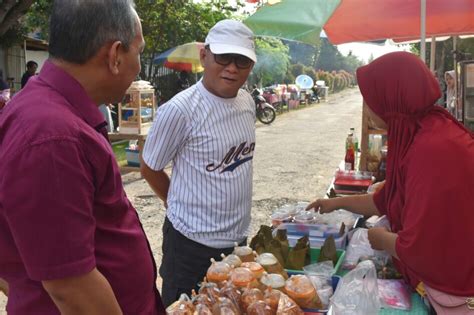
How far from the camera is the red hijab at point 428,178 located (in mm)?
1604

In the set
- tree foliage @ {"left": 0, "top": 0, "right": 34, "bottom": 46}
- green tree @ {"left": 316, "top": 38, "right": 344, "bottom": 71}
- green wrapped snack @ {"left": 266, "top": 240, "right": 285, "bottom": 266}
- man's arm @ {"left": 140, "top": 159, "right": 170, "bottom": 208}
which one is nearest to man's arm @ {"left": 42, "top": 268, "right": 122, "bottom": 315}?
green wrapped snack @ {"left": 266, "top": 240, "right": 285, "bottom": 266}

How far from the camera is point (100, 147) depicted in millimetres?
1132

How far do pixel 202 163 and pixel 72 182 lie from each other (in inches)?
53.3

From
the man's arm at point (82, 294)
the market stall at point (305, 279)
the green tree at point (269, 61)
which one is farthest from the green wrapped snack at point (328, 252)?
the green tree at point (269, 61)

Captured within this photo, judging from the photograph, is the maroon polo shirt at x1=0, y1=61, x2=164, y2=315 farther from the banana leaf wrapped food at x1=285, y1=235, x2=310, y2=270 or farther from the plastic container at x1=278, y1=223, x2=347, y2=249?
the plastic container at x1=278, y1=223, x2=347, y2=249

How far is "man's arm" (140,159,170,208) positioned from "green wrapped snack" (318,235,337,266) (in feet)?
3.02

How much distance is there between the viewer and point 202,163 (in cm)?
238

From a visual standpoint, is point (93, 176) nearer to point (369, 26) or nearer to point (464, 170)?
point (464, 170)

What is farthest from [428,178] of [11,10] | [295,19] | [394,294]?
[11,10]

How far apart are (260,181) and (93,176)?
6.93 meters

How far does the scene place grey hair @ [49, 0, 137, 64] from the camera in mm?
1134

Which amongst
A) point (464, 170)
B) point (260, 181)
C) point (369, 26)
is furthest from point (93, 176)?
point (260, 181)

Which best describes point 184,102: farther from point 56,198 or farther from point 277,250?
point 56,198

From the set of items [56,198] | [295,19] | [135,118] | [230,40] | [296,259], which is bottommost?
[296,259]
